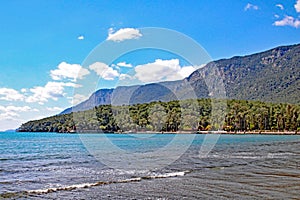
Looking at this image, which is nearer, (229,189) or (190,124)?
(229,189)

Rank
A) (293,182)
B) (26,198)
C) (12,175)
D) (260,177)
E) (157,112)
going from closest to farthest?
1. (26,198)
2. (293,182)
3. (260,177)
4. (12,175)
5. (157,112)

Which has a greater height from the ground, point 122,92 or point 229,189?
point 122,92

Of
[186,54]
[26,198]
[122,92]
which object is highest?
[186,54]

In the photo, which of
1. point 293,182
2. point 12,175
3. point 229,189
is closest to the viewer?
point 229,189

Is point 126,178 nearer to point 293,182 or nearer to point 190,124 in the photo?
point 293,182

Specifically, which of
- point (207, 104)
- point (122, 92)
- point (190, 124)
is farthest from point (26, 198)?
point (207, 104)

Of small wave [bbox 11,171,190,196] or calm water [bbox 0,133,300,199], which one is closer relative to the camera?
calm water [bbox 0,133,300,199]

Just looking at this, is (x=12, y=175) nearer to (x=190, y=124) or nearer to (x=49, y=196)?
(x=49, y=196)

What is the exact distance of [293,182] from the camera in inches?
824

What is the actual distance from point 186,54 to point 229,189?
7575 millimetres

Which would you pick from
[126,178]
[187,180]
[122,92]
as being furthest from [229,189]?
[122,92]

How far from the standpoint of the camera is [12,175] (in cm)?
2562

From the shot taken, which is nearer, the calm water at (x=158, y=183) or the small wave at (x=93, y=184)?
the calm water at (x=158, y=183)

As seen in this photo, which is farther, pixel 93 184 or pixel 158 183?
pixel 158 183
